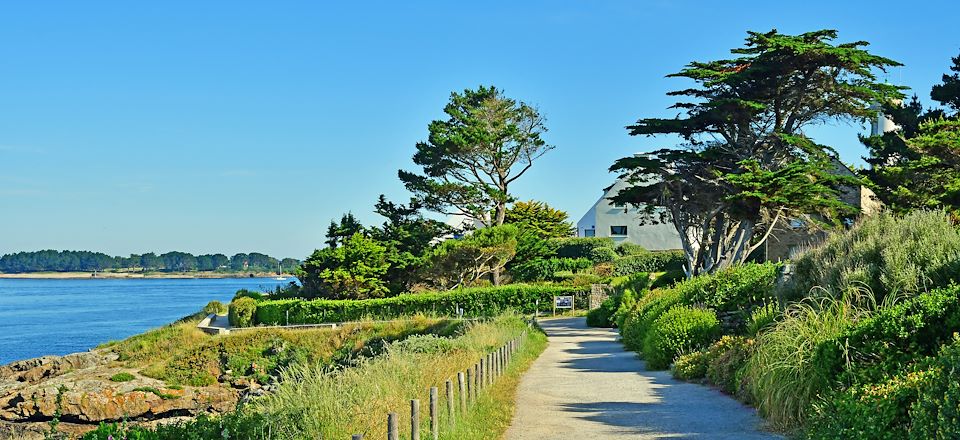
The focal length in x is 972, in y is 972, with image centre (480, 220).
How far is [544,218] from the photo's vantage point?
261ft

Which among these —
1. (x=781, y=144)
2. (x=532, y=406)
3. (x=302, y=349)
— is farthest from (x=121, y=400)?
(x=781, y=144)

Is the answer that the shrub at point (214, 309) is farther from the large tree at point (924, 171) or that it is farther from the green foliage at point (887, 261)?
the green foliage at point (887, 261)

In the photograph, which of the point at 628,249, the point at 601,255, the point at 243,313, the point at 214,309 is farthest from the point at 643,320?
the point at 628,249

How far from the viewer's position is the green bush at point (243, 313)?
5001cm

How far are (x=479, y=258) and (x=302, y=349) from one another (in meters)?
14.0

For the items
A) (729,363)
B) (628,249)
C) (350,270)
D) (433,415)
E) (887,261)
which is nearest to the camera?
(433,415)

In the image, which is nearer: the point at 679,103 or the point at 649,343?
the point at 649,343

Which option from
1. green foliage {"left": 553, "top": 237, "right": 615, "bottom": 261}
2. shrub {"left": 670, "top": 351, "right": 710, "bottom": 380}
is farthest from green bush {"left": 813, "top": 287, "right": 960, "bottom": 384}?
green foliage {"left": 553, "top": 237, "right": 615, "bottom": 261}

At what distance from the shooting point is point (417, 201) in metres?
59.8

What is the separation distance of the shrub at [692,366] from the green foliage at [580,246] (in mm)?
45612

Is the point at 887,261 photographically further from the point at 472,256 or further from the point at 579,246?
the point at 579,246

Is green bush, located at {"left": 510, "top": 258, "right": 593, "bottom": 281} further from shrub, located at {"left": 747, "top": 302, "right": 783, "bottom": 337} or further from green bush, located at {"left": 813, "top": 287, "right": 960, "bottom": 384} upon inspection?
green bush, located at {"left": 813, "top": 287, "right": 960, "bottom": 384}

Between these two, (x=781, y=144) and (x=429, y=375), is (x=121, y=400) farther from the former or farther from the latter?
(x=781, y=144)

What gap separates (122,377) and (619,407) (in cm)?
2849
